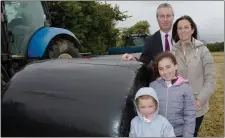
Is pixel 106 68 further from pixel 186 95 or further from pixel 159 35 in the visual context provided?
pixel 159 35

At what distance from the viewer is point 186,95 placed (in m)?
2.71

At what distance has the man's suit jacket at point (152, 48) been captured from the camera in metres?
3.55

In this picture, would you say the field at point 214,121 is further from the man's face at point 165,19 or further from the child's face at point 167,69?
the child's face at point 167,69

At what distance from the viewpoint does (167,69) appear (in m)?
2.78

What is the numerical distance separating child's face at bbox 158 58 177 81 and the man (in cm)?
53

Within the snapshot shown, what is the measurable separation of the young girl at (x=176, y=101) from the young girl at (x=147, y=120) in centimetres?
17

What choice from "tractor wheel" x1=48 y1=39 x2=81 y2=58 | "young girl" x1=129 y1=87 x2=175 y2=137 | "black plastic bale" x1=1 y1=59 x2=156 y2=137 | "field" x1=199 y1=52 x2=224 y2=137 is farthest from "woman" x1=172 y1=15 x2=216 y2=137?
"tractor wheel" x1=48 y1=39 x2=81 y2=58

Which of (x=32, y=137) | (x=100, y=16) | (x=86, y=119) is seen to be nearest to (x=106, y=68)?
(x=86, y=119)

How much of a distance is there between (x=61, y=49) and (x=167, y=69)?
134 inches

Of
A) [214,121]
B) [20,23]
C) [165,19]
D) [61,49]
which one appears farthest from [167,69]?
[20,23]

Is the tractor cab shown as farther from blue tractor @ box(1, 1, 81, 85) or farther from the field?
the field

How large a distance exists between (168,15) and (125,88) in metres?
Result: 1.10

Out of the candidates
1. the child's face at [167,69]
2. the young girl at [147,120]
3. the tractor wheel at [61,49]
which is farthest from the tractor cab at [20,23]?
the young girl at [147,120]

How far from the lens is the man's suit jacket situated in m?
3.55
